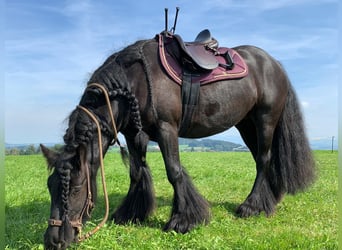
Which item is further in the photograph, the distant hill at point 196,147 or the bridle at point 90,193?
the distant hill at point 196,147

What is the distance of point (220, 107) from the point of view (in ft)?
14.5

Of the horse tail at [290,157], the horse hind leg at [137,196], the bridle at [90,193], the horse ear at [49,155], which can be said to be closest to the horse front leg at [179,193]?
the horse hind leg at [137,196]

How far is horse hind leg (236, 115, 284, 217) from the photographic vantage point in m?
4.96

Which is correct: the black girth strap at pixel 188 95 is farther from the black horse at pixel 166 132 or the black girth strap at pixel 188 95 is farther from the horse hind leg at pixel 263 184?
the horse hind leg at pixel 263 184

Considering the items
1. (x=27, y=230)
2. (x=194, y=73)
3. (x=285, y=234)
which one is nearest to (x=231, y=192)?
(x=285, y=234)

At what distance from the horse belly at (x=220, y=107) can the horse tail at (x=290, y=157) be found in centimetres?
88

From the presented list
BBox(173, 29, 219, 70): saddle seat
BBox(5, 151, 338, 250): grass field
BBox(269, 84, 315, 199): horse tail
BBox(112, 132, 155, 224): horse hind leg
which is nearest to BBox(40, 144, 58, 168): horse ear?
BBox(5, 151, 338, 250): grass field

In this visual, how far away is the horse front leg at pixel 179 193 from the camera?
400 centimetres

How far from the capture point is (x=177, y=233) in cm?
400

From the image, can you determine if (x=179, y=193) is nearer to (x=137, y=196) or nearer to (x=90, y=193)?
(x=137, y=196)

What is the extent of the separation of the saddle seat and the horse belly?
275 millimetres

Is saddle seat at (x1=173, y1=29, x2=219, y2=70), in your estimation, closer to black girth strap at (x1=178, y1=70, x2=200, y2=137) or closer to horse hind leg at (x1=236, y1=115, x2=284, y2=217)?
black girth strap at (x1=178, y1=70, x2=200, y2=137)

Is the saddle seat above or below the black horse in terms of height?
above

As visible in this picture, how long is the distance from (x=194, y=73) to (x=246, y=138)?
1.91 metres
